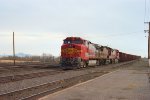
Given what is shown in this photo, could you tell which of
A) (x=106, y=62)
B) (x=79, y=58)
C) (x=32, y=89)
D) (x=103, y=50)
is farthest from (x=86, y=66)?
(x=32, y=89)

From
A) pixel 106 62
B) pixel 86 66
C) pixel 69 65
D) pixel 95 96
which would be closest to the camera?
pixel 95 96

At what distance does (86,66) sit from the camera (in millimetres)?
43594

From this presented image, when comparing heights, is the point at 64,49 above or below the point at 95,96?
above

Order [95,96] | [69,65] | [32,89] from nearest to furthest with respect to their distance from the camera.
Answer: [95,96]
[32,89]
[69,65]

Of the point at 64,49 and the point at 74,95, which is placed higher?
the point at 64,49

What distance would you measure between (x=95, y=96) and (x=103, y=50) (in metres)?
41.9

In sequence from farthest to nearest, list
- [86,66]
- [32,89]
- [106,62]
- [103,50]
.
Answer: [106,62] → [103,50] → [86,66] → [32,89]

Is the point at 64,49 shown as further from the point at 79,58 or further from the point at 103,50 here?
the point at 103,50

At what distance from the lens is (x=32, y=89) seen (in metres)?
17.7

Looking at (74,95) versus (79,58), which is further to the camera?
(79,58)

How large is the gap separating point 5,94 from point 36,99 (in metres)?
1.76

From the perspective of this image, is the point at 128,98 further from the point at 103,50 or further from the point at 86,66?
the point at 103,50

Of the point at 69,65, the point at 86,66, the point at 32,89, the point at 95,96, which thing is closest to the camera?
the point at 95,96

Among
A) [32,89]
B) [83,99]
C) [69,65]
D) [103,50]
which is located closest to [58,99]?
[83,99]
